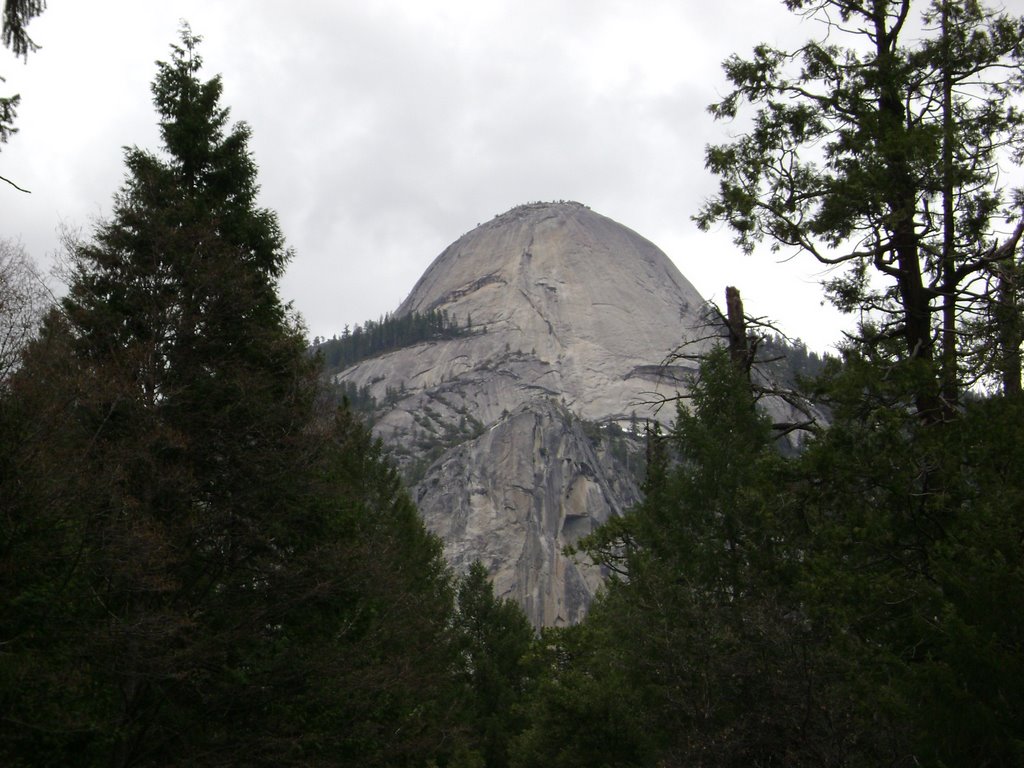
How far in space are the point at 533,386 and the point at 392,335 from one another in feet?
81.8

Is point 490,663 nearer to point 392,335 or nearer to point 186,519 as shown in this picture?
point 186,519

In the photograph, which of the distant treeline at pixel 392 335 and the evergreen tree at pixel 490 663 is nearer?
the evergreen tree at pixel 490 663

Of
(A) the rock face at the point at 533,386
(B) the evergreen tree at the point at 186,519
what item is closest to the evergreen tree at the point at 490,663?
(B) the evergreen tree at the point at 186,519

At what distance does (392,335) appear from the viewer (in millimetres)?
145000

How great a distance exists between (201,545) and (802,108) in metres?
9.57

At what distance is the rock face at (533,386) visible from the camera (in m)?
88.9

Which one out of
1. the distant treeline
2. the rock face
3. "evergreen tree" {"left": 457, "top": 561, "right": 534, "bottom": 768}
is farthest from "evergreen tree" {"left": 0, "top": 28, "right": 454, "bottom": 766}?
the distant treeline

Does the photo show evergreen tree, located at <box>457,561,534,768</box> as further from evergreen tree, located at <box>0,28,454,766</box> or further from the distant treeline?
the distant treeline

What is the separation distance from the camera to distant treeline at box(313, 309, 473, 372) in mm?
142750

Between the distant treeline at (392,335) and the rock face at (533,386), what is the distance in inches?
86.9

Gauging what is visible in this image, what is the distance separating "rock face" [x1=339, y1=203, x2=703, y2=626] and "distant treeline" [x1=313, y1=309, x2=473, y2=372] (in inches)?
86.9

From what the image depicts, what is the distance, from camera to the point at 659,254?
18062 cm

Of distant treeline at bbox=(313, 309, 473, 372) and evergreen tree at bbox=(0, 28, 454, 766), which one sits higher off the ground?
distant treeline at bbox=(313, 309, 473, 372)

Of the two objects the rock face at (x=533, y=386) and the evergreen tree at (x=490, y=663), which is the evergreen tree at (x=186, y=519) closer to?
the evergreen tree at (x=490, y=663)
